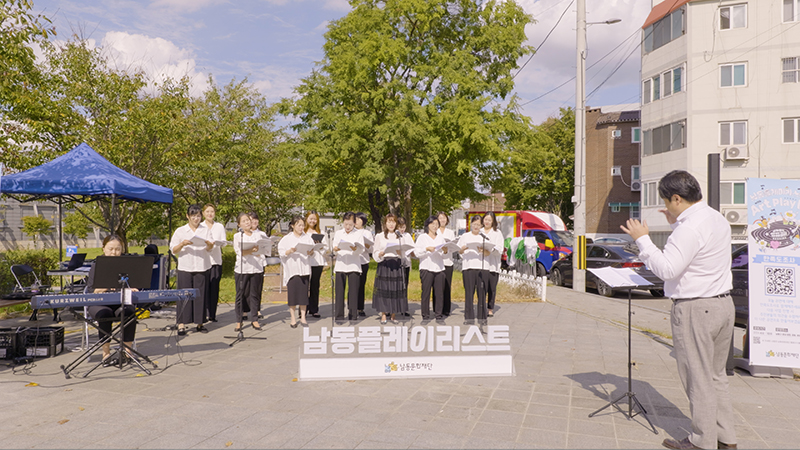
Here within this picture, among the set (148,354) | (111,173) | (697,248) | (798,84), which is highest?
(798,84)

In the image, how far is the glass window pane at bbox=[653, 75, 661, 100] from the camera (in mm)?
28703

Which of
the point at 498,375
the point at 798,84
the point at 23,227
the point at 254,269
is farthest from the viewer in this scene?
the point at 23,227

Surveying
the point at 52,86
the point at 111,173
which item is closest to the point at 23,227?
the point at 52,86

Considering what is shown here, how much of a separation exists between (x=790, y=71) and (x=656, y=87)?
6027mm

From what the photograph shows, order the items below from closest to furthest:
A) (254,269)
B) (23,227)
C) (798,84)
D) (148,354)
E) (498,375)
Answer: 1. (498,375)
2. (148,354)
3. (254,269)
4. (798,84)
5. (23,227)

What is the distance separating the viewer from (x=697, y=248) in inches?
150

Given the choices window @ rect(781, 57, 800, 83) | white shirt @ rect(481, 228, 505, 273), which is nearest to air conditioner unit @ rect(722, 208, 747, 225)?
window @ rect(781, 57, 800, 83)

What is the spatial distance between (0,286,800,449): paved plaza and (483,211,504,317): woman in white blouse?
2.51m

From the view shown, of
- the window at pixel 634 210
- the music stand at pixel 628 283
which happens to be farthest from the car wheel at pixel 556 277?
the window at pixel 634 210

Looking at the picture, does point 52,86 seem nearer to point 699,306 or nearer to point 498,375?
point 498,375

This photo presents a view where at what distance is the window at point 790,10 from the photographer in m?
24.3

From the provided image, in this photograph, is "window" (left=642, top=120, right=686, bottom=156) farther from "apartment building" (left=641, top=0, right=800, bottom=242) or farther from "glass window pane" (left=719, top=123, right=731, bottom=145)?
"glass window pane" (left=719, top=123, right=731, bottom=145)

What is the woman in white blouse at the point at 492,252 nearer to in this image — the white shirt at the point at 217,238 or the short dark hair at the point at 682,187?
the white shirt at the point at 217,238

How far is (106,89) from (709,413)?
1543cm
